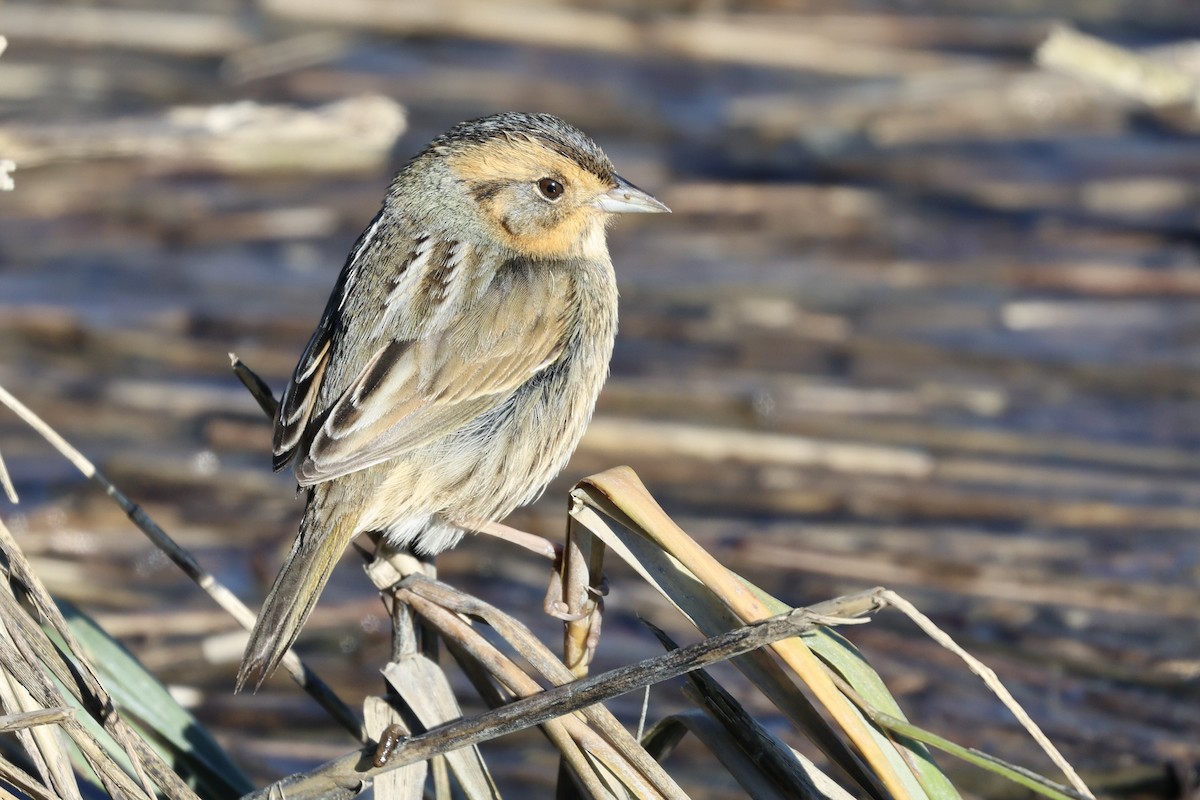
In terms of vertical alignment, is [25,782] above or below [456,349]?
below

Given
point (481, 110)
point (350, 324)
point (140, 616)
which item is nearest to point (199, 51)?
point (481, 110)

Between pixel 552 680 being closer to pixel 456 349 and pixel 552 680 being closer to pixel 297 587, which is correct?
pixel 297 587

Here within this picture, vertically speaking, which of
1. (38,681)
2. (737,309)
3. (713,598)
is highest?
(713,598)

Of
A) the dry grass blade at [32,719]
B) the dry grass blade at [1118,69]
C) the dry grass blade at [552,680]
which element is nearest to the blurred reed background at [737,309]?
the dry grass blade at [1118,69]

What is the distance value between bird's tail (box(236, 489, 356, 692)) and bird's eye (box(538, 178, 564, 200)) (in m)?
1.15

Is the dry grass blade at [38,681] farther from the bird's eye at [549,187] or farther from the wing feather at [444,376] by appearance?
the bird's eye at [549,187]

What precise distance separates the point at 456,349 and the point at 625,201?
82 centimetres

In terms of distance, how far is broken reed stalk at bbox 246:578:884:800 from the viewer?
2.73m

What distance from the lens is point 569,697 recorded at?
2.92 metres

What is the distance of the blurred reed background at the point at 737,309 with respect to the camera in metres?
5.42

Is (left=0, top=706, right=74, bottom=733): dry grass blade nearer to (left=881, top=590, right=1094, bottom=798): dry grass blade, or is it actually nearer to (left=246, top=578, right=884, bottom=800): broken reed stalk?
(left=246, top=578, right=884, bottom=800): broken reed stalk

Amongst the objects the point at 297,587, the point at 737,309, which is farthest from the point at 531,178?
the point at 737,309

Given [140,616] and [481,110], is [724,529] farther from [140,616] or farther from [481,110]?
[481,110]

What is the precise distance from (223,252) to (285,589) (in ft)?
16.2
